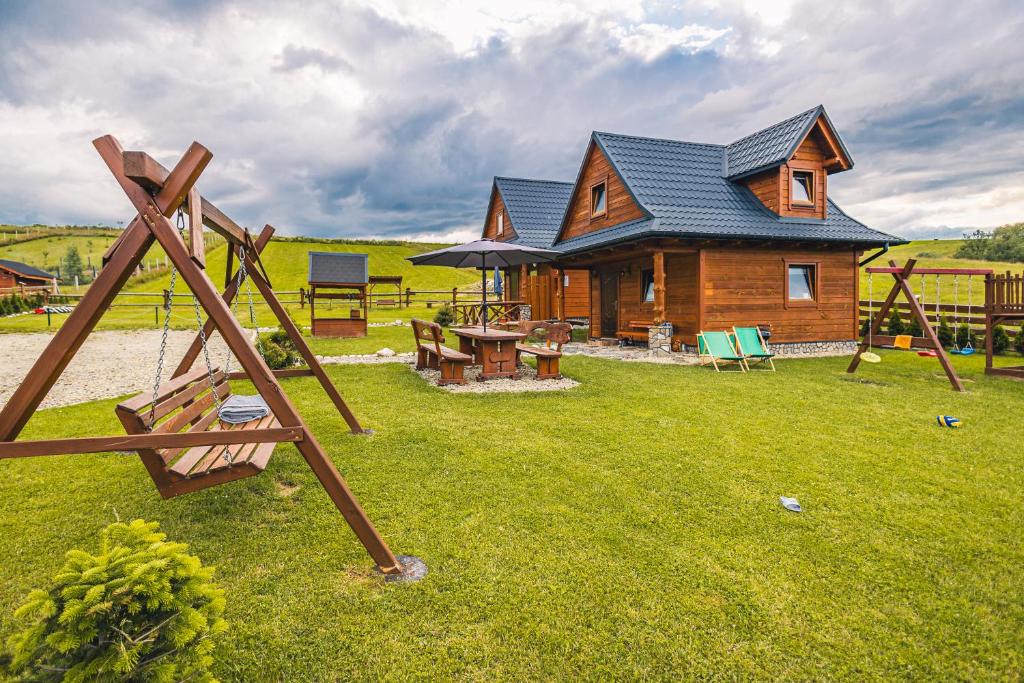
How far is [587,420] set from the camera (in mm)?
6438

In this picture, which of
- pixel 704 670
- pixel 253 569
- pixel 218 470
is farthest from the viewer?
pixel 218 470

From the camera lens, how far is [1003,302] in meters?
9.46

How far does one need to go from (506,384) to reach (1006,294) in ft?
31.0

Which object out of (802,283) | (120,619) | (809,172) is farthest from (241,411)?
(809,172)

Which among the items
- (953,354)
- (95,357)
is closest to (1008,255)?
(953,354)

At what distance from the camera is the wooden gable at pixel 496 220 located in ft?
76.2

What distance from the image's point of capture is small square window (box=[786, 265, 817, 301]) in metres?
14.0

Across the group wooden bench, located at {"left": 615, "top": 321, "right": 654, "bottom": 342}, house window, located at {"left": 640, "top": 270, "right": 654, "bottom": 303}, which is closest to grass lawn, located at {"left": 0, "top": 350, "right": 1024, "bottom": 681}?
wooden bench, located at {"left": 615, "top": 321, "right": 654, "bottom": 342}

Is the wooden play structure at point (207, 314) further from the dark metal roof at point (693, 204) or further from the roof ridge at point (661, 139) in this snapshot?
the roof ridge at point (661, 139)

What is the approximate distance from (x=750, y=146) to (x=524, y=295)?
1074 cm

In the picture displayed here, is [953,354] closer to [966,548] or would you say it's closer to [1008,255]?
[966,548]

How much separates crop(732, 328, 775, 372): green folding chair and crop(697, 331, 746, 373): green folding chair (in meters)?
0.22

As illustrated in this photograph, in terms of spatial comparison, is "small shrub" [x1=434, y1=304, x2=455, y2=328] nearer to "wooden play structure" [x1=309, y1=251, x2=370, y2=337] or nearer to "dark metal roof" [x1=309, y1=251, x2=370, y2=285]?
"wooden play structure" [x1=309, y1=251, x2=370, y2=337]

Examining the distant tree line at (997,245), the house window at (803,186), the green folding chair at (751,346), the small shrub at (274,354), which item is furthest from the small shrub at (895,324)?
the distant tree line at (997,245)
